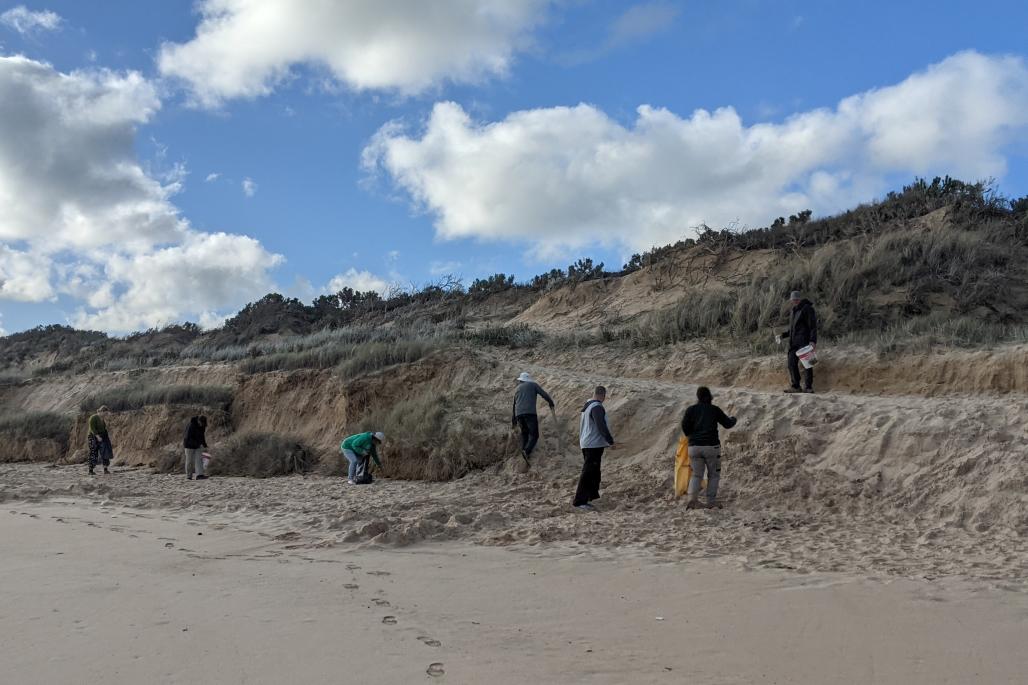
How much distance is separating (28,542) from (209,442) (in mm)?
10382

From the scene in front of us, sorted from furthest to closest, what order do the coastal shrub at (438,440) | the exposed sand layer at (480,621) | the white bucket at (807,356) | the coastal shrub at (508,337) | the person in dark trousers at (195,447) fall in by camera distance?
the coastal shrub at (508,337), the person in dark trousers at (195,447), the coastal shrub at (438,440), the white bucket at (807,356), the exposed sand layer at (480,621)

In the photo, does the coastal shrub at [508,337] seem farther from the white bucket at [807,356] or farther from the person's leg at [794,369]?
the white bucket at [807,356]

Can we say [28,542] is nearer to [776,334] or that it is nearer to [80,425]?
[776,334]

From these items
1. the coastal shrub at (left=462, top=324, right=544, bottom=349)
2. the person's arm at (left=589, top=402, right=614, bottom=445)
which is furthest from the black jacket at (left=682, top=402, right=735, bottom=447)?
the coastal shrub at (left=462, top=324, right=544, bottom=349)

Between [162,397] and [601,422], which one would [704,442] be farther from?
[162,397]

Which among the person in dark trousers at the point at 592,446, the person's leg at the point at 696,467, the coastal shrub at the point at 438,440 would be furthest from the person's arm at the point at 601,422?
the coastal shrub at the point at 438,440

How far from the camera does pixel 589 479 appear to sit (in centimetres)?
880

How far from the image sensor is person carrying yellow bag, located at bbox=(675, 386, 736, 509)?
8.19 meters

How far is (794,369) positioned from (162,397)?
15783 millimetres

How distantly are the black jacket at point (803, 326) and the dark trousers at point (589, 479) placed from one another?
14.0ft

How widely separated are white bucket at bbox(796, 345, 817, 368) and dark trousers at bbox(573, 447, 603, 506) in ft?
13.5

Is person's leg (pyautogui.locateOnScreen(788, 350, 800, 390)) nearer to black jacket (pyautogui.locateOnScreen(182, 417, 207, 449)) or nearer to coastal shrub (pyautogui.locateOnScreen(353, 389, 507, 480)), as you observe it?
coastal shrub (pyautogui.locateOnScreen(353, 389, 507, 480))

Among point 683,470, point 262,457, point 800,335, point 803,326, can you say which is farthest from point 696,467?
A: point 262,457

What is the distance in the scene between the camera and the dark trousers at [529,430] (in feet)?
35.9
